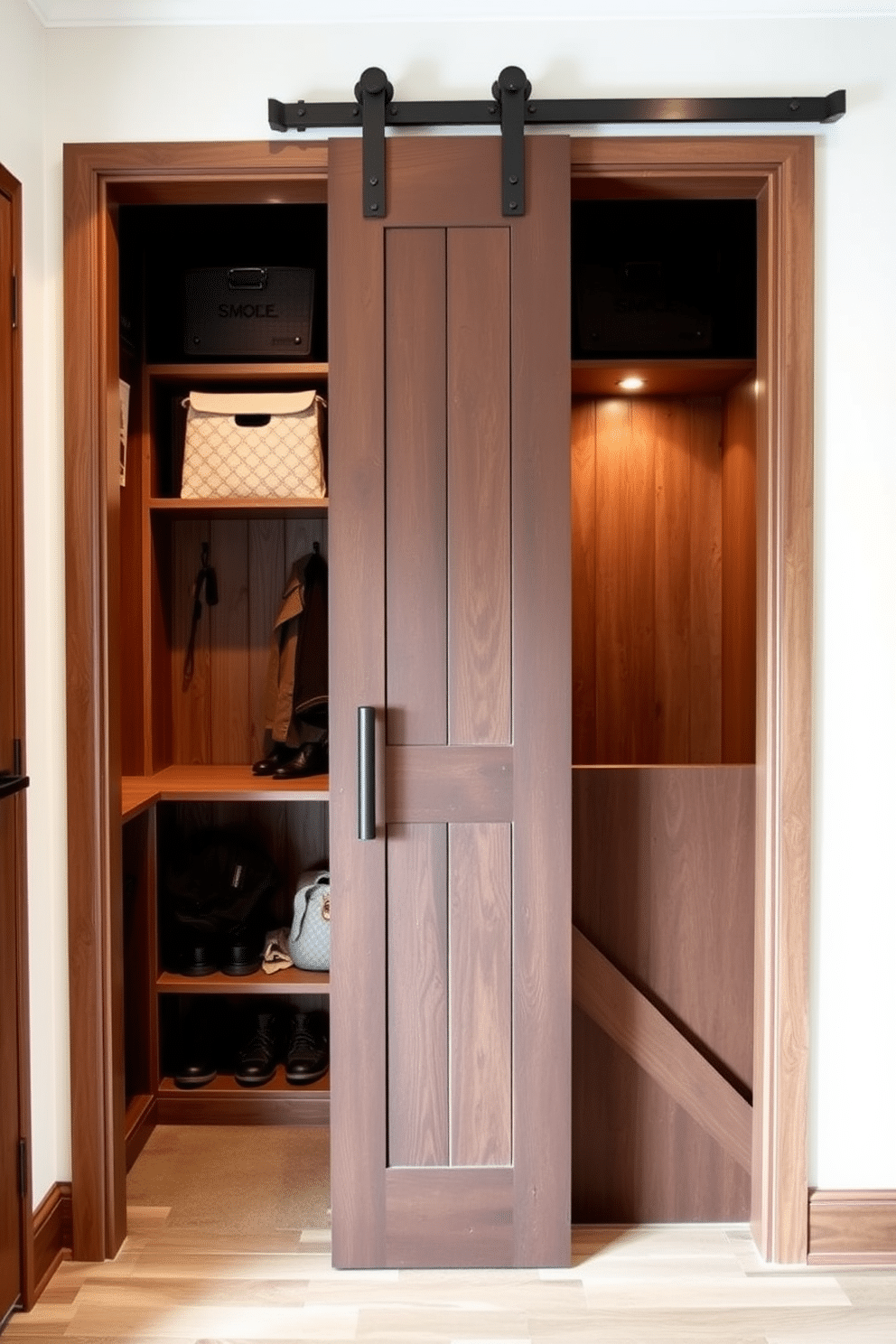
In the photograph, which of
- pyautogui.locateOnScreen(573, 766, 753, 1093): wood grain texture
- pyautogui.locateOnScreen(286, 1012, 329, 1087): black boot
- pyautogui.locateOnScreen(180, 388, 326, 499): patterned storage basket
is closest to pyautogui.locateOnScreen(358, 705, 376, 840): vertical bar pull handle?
pyautogui.locateOnScreen(573, 766, 753, 1093): wood grain texture

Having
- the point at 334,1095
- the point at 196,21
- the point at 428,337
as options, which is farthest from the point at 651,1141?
the point at 196,21

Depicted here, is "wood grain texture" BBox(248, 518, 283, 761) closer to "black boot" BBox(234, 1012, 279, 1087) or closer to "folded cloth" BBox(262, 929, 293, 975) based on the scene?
"folded cloth" BBox(262, 929, 293, 975)

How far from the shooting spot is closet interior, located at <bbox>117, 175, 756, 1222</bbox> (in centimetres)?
229

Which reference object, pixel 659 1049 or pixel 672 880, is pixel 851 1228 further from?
pixel 672 880

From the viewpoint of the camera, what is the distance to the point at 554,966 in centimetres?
210

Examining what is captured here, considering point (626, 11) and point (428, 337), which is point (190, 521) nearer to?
point (428, 337)

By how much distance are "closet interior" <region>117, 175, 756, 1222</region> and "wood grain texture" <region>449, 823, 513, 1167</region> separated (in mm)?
248

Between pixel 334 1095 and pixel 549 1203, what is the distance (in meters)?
0.48

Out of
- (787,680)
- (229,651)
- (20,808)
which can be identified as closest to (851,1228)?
(787,680)

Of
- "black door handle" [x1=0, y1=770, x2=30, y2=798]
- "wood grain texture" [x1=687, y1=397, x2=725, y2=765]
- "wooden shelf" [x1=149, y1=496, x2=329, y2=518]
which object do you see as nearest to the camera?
"black door handle" [x1=0, y1=770, x2=30, y2=798]

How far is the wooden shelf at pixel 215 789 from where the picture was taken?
8.44 feet

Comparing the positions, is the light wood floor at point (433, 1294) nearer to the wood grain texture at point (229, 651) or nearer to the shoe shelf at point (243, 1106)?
the shoe shelf at point (243, 1106)

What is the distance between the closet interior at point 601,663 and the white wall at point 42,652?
358 mm

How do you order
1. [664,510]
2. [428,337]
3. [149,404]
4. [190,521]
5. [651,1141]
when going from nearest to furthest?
[428,337]
[651,1141]
[149,404]
[190,521]
[664,510]
